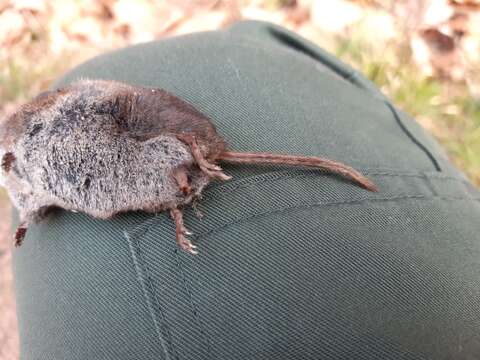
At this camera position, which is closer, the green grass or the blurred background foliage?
the green grass

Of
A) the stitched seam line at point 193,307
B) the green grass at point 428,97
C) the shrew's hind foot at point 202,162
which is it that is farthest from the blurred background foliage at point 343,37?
the stitched seam line at point 193,307

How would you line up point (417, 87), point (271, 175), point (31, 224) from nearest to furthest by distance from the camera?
1. point (271, 175)
2. point (31, 224)
3. point (417, 87)

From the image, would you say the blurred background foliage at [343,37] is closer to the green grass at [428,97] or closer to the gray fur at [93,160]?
the green grass at [428,97]

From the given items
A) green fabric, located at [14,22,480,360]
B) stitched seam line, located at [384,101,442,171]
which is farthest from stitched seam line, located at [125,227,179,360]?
stitched seam line, located at [384,101,442,171]

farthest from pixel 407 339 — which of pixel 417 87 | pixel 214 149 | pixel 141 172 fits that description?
pixel 417 87

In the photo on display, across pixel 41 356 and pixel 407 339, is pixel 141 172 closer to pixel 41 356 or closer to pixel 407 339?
pixel 41 356

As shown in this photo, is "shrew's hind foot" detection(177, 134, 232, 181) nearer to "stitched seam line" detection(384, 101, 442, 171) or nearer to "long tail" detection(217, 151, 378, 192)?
"long tail" detection(217, 151, 378, 192)

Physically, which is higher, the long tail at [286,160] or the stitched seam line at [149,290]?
the long tail at [286,160]

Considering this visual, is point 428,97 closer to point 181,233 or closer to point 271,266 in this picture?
point 271,266
